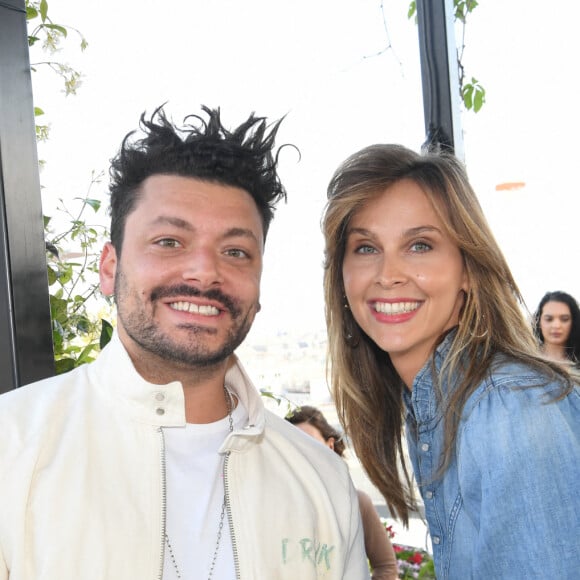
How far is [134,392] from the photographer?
4.78 feet

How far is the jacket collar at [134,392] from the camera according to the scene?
1447 millimetres

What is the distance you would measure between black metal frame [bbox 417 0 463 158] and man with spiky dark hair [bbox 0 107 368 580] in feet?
3.27

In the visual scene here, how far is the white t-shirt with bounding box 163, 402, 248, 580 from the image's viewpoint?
4.53ft

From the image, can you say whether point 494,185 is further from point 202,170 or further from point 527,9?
point 202,170

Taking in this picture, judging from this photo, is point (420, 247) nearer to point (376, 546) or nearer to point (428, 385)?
point (428, 385)

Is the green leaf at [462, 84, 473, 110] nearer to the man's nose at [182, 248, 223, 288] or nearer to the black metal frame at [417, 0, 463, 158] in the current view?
the black metal frame at [417, 0, 463, 158]

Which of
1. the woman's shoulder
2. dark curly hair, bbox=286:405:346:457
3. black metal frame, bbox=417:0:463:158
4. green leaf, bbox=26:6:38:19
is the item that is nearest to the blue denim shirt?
the woman's shoulder

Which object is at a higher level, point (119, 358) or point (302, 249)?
point (302, 249)

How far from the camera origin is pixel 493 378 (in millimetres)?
1492

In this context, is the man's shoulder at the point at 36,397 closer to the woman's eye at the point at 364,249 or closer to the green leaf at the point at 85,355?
the green leaf at the point at 85,355

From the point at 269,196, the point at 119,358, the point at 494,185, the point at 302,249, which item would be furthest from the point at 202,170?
the point at 494,185

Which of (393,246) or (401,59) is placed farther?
(401,59)

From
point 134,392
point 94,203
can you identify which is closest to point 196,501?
point 134,392

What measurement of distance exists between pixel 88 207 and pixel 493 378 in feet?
3.88
